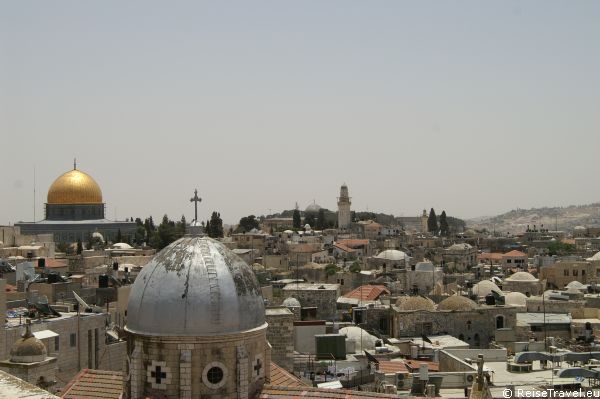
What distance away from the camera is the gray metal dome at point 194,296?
1065 centimetres

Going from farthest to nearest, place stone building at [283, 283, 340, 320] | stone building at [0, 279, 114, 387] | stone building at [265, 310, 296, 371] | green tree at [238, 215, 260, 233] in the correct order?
green tree at [238, 215, 260, 233] < stone building at [283, 283, 340, 320] < stone building at [0, 279, 114, 387] < stone building at [265, 310, 296, 371]

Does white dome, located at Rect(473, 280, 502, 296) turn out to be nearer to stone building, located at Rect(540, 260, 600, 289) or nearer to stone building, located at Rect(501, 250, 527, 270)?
stone building, located at Rect(540, 260, 600, 289)

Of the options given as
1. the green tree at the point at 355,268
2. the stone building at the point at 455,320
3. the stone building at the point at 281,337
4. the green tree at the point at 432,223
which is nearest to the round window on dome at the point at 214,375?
the stone building at the point at 281,337

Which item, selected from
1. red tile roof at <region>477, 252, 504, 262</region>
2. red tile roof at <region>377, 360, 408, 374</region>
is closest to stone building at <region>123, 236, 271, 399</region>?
red tile roof at <region>377, 360, 408, 374</region>

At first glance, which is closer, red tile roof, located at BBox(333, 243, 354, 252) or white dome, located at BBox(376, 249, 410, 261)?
white dome, located at BBox(376, 249, 410, 261)

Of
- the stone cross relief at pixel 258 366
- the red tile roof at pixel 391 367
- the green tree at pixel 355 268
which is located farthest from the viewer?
the green tree at pixel 355 268

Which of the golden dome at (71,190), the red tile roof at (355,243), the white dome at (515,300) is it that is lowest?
the white dome at (515,300)

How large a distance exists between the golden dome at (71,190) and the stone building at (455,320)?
156 ft

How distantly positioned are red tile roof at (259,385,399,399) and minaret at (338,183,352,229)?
80.4 metres

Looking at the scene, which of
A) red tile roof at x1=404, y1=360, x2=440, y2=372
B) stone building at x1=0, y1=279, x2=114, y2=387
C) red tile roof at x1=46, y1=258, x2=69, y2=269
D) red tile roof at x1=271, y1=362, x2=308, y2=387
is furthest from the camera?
red tile roof at x1=46, y1=258, x2=69, y2=269

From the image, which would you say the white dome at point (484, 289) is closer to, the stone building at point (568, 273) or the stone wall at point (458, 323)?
the stone wall at point (458, 323)

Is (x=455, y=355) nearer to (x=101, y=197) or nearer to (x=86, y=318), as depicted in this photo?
(x=86, y=318)

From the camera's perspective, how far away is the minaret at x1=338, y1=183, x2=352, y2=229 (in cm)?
9169

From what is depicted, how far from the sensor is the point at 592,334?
27.7m
